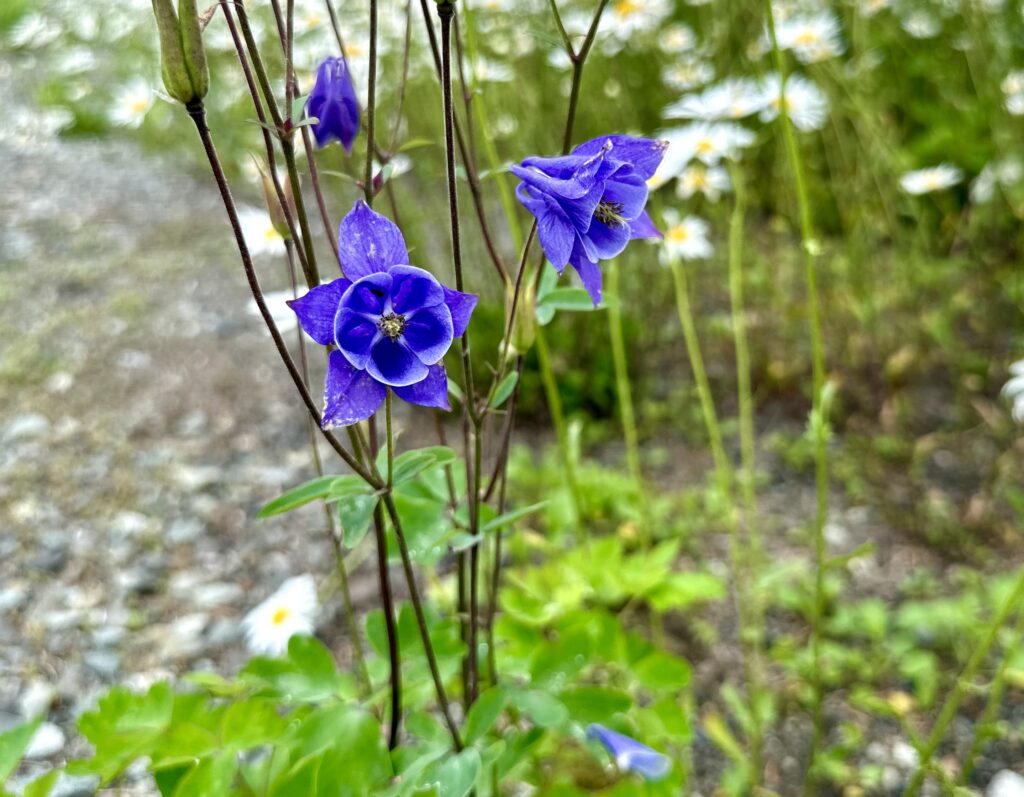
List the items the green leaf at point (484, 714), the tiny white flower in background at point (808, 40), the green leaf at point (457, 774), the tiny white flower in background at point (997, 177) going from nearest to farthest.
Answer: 1. the green leaf at point (457, 774)
2. the green leaf at point (484, 714)
3. the tiny white flower in background at point (808, 40)
4. the tiny white flower in background at point (997, 177)

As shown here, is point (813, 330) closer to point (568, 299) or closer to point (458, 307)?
point (568, 299)

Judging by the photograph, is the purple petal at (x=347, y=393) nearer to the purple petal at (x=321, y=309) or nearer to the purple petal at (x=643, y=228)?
the purple petal at (x=321, y=309)

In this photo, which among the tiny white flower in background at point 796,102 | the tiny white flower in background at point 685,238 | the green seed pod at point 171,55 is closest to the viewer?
the green seed pod at point 171,55

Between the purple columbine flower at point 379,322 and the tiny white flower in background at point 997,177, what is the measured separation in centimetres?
231

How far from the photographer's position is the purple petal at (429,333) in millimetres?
713

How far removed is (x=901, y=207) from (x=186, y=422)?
2.61 m

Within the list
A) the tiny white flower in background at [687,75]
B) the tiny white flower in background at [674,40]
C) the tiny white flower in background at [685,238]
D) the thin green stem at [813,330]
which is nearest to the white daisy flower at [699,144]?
the tiny white flower in background at [685,238]

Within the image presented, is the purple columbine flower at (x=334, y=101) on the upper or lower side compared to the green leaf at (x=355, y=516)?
upper

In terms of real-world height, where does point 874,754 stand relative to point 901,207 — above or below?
below

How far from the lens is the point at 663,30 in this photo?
298 cm

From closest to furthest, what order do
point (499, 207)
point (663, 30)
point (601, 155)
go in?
1. point (601, 155)
2. point (663, 30)
3. point (499, 207)

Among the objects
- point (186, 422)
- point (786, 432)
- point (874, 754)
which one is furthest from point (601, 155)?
point (186, 422)

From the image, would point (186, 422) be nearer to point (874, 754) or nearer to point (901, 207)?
point (874, 754)

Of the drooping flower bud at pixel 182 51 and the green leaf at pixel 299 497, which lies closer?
the drooping flower bud at pixel 182 51
